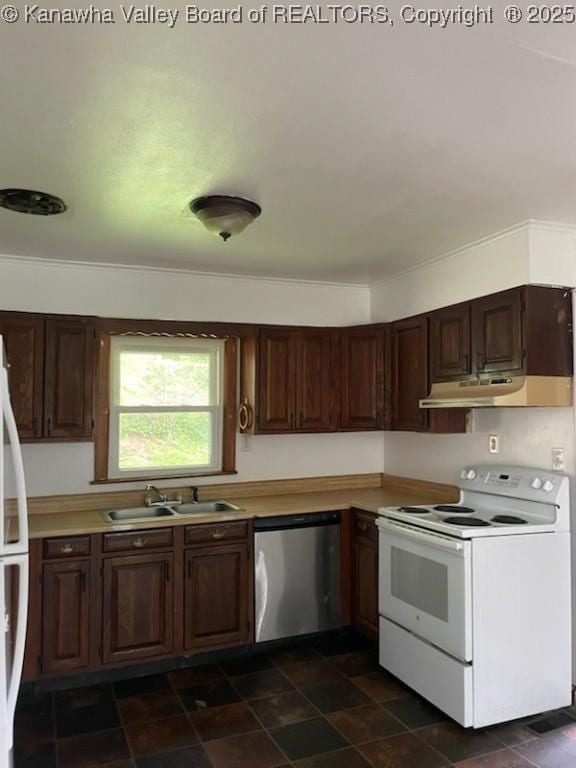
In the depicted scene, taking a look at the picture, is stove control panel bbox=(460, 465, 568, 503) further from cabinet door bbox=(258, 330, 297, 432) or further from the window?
the window

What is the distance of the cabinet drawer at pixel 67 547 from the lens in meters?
3.10

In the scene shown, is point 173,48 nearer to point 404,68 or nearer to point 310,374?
point 404,68

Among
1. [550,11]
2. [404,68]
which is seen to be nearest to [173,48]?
[404,68]

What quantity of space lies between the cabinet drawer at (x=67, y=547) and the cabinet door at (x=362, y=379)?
1895mm

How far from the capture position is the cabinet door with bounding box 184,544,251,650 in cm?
340

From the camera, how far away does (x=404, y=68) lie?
5.23ft

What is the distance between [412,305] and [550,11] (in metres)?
2.68

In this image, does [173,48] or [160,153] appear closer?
[173,48]

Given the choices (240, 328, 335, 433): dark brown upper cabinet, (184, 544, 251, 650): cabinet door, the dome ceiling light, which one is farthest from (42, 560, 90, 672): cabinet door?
the dome ceiling light

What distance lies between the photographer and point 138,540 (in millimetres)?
3277

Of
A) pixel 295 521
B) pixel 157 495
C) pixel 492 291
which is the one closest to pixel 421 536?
pixel 295 521

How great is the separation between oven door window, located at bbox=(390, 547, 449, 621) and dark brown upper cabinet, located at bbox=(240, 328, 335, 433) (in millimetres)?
1177

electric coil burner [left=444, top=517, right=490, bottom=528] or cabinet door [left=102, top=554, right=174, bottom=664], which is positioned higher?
electric coil burner [left=444, top=517, right=490, bottom=528]

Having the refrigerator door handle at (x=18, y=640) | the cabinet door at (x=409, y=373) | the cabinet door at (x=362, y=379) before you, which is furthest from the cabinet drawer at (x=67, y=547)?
the cabinet door at (x=409, y=373)
